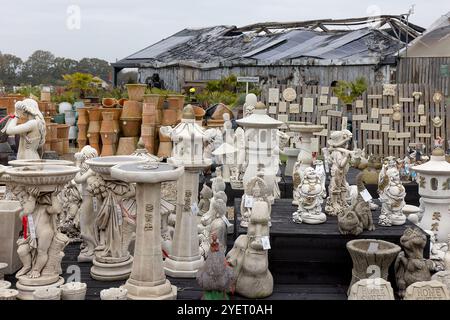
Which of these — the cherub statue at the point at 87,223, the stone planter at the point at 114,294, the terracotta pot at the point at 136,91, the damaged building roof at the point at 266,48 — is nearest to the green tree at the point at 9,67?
the damaged building roof at the point at 266,48

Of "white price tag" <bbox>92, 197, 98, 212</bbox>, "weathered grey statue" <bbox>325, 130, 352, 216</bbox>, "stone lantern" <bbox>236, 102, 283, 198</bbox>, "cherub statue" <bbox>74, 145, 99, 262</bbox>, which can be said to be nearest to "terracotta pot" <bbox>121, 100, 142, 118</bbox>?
"stone lantern" <bbox>236, 102, 283, 198</bbox>

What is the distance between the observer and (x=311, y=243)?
15.3ft

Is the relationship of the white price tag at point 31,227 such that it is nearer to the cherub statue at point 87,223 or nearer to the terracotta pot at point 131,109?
the cherub statue at point 87,223

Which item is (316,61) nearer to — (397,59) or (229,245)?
(397,59)

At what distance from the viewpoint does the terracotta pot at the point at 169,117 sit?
9.99 metres

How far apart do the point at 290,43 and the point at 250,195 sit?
14.8 meters

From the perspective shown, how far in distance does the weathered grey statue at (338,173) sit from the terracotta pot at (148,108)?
16.3 feet

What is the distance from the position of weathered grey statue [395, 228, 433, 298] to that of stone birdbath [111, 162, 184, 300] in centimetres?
177

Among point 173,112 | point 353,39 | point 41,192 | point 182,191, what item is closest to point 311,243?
point 182,191

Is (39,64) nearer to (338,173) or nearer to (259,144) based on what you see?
(259,144)

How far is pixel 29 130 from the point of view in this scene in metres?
6.09

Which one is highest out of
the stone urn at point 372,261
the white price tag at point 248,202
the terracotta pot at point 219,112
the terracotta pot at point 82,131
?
the terracotta pot at point 219,112

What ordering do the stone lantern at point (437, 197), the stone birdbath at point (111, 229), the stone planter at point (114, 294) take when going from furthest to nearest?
1. the stone lantern at point (437, 197)
2. the stone birdbath at point (111, 229)
3. the stone planter at point (114, 294)
